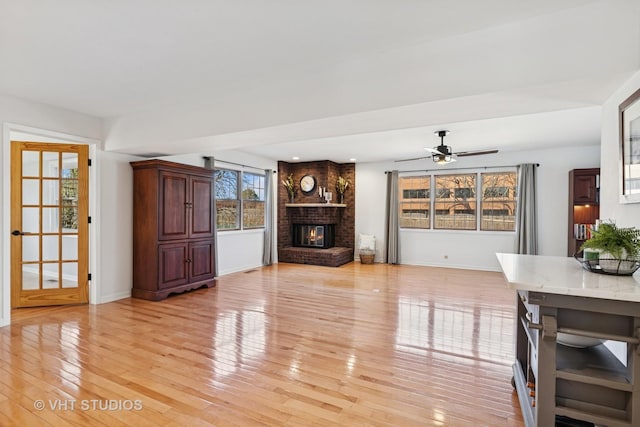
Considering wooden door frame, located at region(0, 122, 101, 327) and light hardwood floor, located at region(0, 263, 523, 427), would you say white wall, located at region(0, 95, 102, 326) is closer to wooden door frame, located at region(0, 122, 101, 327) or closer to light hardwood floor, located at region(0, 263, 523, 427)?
wooden door frame, located at region(0, 122, 101, 327)

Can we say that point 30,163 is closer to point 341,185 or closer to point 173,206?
point 173,206

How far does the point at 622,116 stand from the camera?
78.8 inches

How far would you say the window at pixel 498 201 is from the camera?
6945mm

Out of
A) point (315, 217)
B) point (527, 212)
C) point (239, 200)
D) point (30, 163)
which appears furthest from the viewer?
point (315, 217)

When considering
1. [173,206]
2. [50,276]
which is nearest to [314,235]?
[173,206]

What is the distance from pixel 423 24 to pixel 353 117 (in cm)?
89

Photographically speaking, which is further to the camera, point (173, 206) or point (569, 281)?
point (173, 206)

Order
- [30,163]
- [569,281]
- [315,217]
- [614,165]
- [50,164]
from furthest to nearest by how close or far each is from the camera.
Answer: [315,217], [50,164], [30,163], [614,165], [569,281]

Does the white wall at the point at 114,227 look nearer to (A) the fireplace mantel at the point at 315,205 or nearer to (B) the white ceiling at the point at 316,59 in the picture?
(B) the white ceiling at the point at 316,59

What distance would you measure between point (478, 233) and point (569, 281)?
607cm

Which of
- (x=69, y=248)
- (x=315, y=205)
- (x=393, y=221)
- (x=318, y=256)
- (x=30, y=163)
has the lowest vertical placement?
(x=318, y=256)

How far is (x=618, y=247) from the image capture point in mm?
1680

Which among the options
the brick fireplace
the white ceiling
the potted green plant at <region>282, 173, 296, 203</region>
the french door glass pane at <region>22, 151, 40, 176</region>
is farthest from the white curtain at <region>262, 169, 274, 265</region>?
the french door glass pane at <region>22, 151, 40, 176</region>

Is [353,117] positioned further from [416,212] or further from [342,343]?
[416,212]
